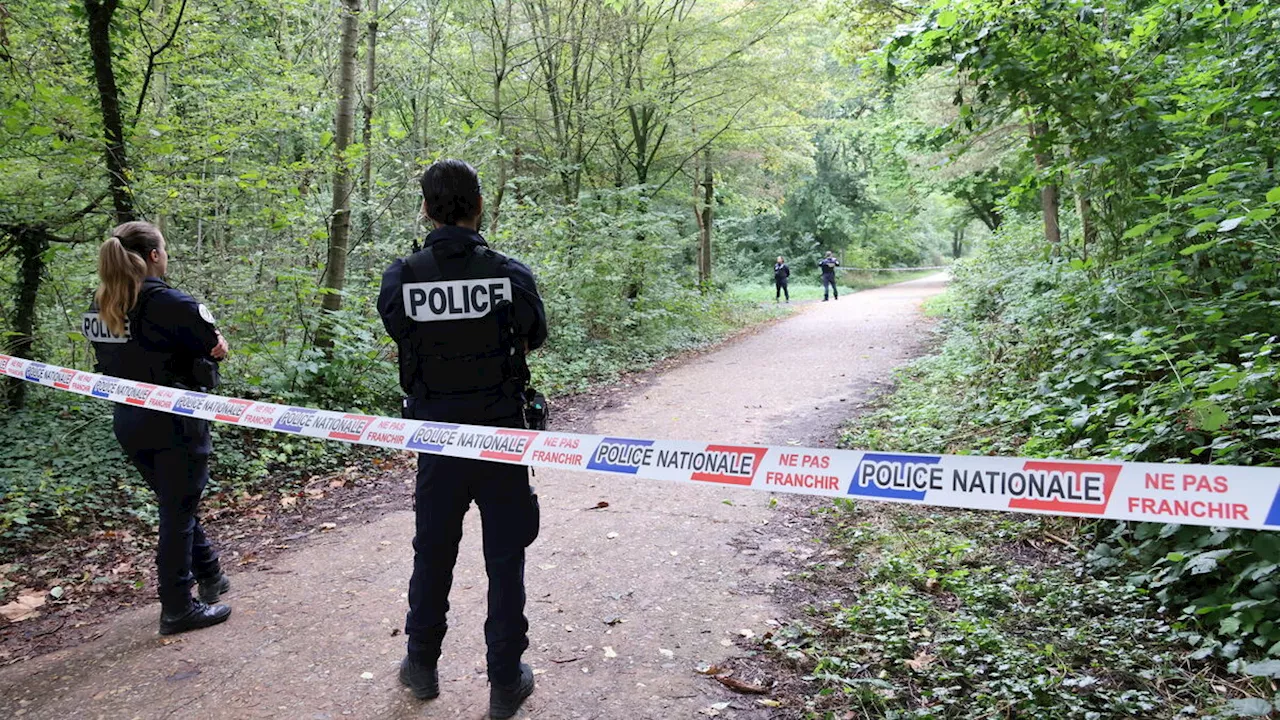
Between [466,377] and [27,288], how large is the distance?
20.6 ft

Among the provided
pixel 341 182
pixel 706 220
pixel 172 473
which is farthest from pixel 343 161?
pixel 706 220

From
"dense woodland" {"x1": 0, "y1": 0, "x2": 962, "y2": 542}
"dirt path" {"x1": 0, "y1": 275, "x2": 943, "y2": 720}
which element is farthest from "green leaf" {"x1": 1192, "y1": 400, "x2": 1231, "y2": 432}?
"dense woodland" {"x1": 0, "y1": 0, "x2": 962, "y2": 542}

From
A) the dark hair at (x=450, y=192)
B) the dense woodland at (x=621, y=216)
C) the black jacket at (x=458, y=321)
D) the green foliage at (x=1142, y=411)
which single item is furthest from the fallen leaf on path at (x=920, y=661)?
the dark hair at (x=450, y=192)

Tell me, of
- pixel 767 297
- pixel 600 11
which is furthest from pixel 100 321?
pixel 767 297

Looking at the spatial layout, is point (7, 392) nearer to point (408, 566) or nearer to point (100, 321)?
point (100, 321)

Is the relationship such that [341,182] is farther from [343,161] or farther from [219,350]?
[219,350]

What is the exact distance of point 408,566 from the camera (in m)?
4.73

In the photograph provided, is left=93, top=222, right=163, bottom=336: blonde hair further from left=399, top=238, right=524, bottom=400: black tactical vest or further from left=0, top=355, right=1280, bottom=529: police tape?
left=399, top=238, right=524, bottom=400: black tactical vest

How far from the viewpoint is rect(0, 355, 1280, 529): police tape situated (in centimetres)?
205

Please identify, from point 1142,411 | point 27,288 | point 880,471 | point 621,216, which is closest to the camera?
point 880,471

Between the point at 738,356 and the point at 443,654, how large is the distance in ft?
34.1

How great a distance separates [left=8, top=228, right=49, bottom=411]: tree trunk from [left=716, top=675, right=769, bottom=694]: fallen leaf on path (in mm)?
6951

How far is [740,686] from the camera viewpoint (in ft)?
10.6

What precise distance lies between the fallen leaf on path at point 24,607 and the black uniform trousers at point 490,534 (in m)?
2.93
